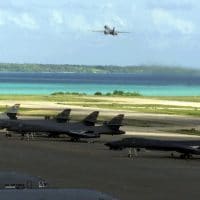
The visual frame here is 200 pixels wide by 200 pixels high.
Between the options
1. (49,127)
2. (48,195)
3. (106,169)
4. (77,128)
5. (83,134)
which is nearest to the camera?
(48,195)

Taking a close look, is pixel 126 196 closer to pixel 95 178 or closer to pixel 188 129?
pixel 95 178

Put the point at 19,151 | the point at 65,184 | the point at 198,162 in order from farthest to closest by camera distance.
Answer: the point at 19,151
the point at 198,162
the point at 65,184

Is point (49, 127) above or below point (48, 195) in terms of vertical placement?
below

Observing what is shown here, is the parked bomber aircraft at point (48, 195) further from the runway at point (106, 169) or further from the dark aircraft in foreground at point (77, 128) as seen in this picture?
the dark aircraft in foreground at point (77, 128)

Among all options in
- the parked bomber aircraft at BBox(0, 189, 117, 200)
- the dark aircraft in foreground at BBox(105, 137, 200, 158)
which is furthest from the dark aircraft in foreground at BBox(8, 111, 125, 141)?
the parked bomber aircraft at BBox(0, 189, 117, 200)

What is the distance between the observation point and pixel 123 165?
174ft

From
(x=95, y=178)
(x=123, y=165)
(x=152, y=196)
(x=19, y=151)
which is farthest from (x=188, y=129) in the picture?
(x=152, y=196)

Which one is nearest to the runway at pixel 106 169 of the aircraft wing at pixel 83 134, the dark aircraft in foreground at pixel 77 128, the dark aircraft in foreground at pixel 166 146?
the dark aircraft in foreground at pixel 166 146

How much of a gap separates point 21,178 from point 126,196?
14364 millimetres

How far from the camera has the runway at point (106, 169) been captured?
39.7 meters

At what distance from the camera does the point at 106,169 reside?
5006cm

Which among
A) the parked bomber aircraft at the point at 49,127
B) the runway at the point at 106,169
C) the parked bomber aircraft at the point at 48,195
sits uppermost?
the parked bomber aircraft at the point at 48,195

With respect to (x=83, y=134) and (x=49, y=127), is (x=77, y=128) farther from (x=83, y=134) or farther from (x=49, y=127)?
(x=49, y=127)

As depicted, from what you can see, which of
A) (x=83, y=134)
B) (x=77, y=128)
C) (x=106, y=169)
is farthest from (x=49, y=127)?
(x=106, y=169)
